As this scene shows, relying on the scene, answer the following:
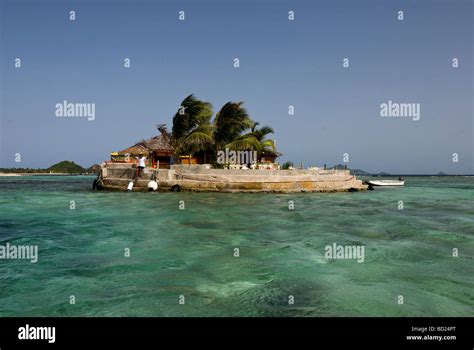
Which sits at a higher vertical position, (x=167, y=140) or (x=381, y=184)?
(x=167, y=140)

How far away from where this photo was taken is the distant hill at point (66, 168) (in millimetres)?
189375

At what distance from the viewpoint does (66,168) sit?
19012 centimetres

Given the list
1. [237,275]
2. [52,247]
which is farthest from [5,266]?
[237,275]

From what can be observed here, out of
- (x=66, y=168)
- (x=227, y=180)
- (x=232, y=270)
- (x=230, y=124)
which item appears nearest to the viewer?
(x=232, y=270)

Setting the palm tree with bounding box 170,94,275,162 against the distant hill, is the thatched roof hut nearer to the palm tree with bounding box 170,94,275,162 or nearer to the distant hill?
the palm tree with bounding box 170,94,275,162

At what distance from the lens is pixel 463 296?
6.32 metres

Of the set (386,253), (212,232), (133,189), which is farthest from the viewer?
(133,189)

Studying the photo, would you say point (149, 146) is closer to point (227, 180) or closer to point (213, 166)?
point (213, 166)

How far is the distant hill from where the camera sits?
621ft

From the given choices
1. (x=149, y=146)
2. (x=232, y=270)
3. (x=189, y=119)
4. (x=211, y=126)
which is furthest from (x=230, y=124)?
(x=232, y=270)

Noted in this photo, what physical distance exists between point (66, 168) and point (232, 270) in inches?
8290
